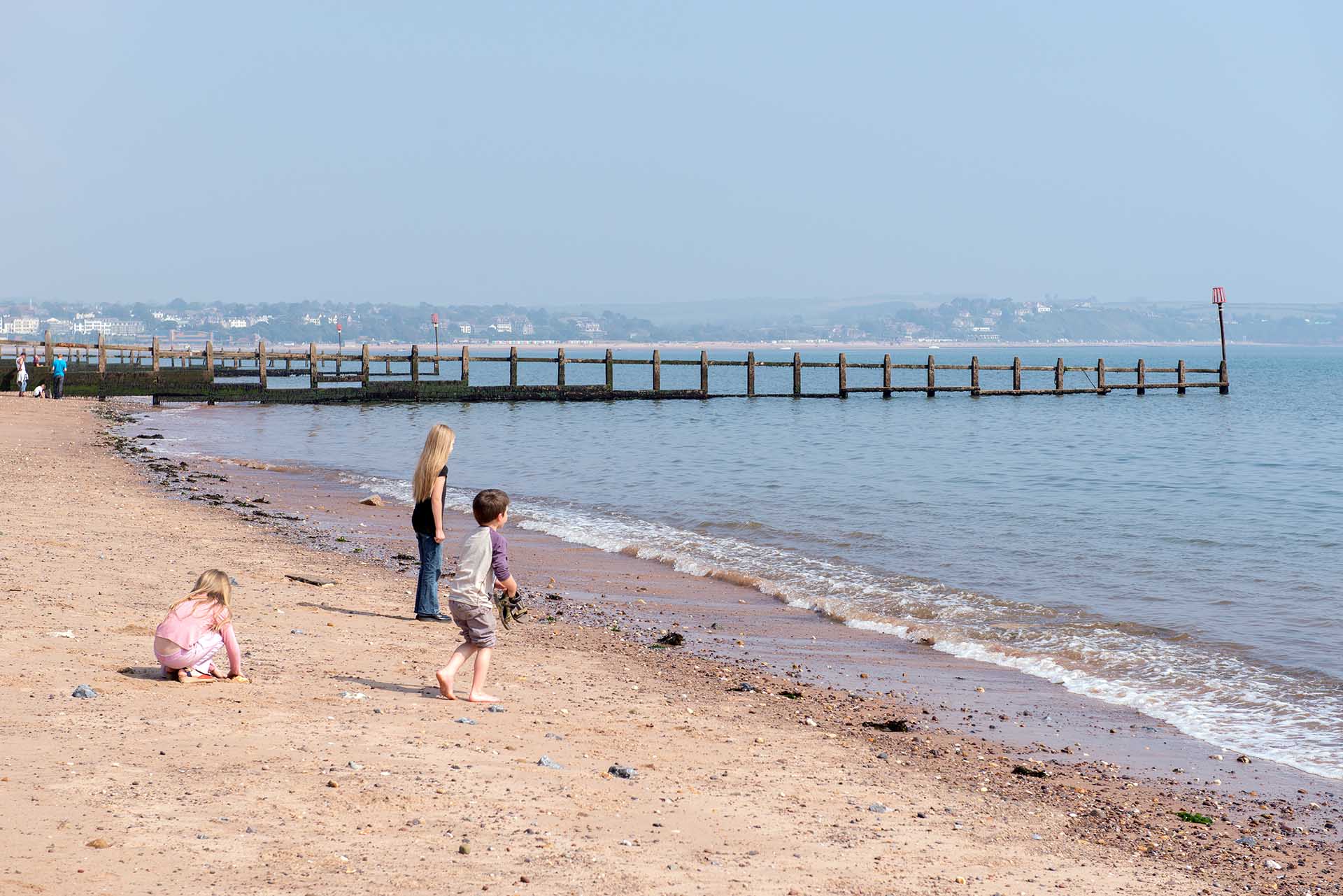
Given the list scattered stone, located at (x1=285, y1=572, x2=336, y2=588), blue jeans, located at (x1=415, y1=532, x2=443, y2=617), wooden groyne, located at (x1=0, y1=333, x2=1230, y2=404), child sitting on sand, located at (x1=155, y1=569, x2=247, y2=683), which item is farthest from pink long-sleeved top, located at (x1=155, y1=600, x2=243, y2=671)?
wooden groyne, located at (x1=0, y1=333, x2=1230, y2=404)

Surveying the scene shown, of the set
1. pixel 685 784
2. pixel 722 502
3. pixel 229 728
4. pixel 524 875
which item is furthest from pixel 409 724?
pixel 722 502

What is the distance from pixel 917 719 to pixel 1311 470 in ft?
81.7

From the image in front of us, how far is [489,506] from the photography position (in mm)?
7266

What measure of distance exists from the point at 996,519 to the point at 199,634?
14.3m

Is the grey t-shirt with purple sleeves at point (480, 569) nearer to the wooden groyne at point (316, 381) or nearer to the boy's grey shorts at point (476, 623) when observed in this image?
the boy's grey shorts at point (476, 623)

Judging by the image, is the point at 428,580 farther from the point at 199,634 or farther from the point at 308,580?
the point at 199,634

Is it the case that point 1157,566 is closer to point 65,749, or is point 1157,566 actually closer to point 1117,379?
point 65,749

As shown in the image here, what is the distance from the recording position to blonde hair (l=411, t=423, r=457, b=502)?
9070mm

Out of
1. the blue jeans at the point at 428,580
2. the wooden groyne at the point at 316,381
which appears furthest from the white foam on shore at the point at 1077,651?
the wooden groyne at the point at 316,381

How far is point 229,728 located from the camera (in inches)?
254

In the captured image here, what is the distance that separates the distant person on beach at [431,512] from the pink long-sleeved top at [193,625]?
6.56 ft

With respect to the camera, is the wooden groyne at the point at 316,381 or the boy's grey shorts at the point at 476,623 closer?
the boy's grey shorts at the point at 476,623

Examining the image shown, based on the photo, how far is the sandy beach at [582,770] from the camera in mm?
5008

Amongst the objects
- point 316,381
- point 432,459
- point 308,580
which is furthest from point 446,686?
point 316,381
